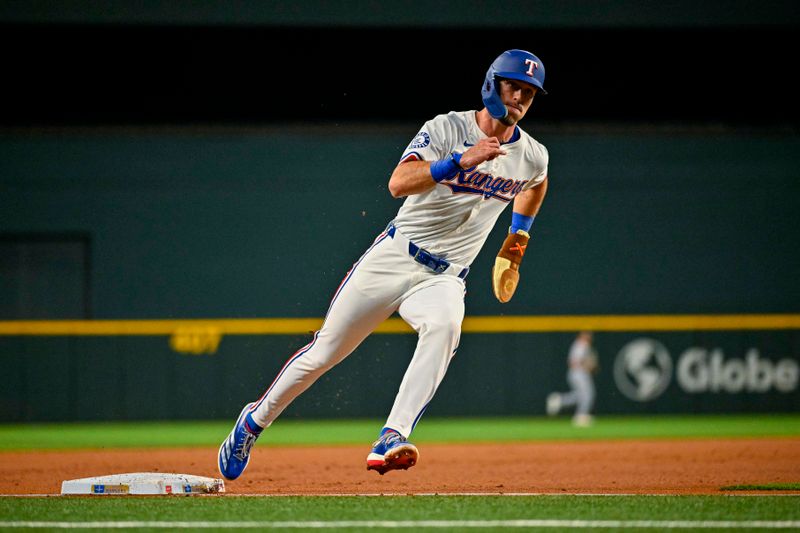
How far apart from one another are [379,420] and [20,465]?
7102 millimetres

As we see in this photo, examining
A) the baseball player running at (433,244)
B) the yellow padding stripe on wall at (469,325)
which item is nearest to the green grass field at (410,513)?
the baseball player running at (433,244)

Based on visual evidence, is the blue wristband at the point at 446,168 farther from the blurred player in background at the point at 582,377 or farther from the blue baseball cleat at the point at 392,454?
the blurred player in background at the point at 582,377

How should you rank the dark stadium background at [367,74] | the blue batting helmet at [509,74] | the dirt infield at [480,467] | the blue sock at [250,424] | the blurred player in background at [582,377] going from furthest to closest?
the dark stadium background at [367,74], the blurred player in background at [582,377], the dirt infield at [480,467], the blue sock at [250,424], the blue batting helmet at [509,74]

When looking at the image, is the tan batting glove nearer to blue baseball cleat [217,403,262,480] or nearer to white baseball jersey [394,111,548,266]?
white baseball jersey [394,111,548,266]

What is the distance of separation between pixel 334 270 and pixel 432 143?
1033 cm

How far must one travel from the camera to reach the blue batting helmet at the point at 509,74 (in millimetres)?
4996

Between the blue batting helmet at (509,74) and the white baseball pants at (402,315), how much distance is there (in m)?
0.76

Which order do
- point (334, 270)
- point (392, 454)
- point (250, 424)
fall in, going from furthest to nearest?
point (334, 270), point (250, 424), point (392, 454)

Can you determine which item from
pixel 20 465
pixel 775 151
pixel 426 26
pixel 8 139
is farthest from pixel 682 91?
pixel 20 465

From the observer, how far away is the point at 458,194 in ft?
16.7

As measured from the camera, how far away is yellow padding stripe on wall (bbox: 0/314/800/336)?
1387cm

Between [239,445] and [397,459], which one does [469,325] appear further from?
[397,459]

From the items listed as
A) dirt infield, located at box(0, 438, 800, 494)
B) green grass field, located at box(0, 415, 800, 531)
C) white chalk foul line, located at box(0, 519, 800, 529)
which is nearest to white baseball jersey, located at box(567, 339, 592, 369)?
dirt infield, located at box(0, 438, 800, 494)

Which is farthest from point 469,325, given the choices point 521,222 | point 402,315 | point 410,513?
point 410,513
